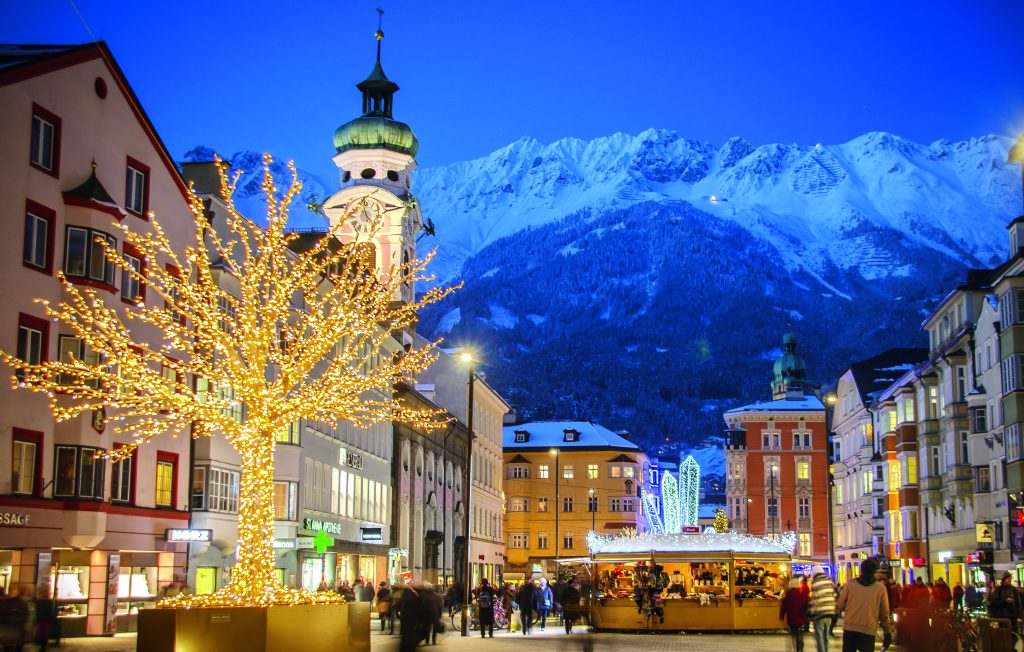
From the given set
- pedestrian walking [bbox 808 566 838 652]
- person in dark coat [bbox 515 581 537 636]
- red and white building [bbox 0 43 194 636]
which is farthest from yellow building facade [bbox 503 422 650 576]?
pedestrian walking [bbox 808 566 838 652]

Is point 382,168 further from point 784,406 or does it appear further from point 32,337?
point 32,337

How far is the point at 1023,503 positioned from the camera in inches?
1893

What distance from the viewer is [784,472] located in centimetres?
13925

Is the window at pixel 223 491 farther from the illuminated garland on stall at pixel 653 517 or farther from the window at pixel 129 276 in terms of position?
the illuminated garland on stall at pixel 653 517

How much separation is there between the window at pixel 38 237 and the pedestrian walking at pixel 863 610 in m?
24.3

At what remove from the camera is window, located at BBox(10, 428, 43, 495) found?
3450 centimetres

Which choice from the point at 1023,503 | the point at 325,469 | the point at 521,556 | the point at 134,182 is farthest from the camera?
the point at 521,556

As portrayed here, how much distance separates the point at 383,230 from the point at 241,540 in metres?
74.7

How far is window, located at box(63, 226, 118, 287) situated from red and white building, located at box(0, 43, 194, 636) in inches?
1.4

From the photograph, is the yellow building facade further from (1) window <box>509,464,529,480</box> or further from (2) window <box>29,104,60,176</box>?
(2) window <box>29,104,60,176</box>

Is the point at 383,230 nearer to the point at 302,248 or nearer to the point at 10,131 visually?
the point at 302,248

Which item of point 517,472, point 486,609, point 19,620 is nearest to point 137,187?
point 486,609

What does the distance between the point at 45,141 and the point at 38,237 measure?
9.01ft

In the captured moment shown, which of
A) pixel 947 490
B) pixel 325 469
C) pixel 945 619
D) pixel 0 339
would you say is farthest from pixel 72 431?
pixel 947 490
